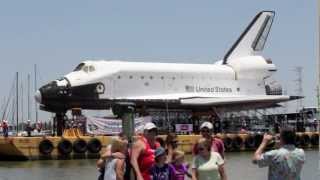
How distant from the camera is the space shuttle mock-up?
4138 cm

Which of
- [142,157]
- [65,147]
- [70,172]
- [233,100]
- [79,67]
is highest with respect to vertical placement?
[79,67]

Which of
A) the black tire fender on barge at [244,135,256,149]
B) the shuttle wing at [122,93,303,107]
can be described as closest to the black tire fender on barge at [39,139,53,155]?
the black tire fender on barge at [244,135,256,149]

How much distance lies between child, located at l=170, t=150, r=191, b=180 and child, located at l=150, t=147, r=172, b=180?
0.19 meters

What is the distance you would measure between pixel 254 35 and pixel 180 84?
1009 centimetres

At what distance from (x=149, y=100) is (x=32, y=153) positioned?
51.0 feet

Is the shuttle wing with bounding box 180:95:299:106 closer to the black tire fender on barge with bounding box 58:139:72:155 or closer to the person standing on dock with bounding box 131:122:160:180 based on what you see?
the black tire fender on barge with bounding box 58:139:72:155

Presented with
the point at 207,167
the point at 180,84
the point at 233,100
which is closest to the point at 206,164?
the point at 207,167

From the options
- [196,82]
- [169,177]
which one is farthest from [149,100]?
[169,177]

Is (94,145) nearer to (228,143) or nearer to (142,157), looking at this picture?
(228,143)

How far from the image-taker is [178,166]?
8094 millimetres

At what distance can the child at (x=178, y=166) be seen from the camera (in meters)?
7.99

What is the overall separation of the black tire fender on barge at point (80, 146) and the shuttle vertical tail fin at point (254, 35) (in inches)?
939

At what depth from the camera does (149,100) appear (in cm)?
4353

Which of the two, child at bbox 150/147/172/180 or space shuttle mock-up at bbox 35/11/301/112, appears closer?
child at bbox 150/147/172/180
